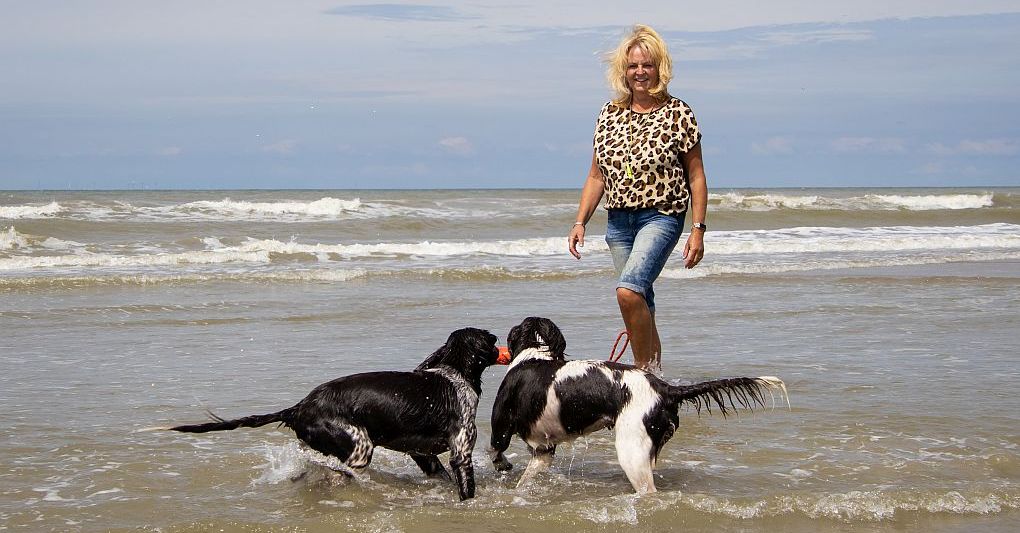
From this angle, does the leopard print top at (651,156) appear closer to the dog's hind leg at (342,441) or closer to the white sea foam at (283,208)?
the dog's hind leg at (342,441)

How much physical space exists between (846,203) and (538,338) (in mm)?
32275

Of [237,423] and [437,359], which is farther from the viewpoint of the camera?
[437,359]

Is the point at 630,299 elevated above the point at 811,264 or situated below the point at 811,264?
above

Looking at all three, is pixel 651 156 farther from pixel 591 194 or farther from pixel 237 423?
pixel 237 423

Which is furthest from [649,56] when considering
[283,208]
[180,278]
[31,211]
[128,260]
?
[283,208]

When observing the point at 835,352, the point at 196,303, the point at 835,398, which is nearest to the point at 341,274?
the point at 196,303

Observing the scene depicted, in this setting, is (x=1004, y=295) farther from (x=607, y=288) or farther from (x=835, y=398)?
(x=835, y=398)

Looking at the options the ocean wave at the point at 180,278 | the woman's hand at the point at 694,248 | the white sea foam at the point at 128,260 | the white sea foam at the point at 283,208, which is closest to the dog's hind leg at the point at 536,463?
the woman's hand at the point at 694,248

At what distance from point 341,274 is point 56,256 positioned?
5.93 m

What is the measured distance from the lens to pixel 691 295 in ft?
39.0

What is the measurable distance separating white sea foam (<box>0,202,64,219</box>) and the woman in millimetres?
21313

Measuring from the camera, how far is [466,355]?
476 cm

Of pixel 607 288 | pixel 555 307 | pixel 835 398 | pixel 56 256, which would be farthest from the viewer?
pixel 56 256

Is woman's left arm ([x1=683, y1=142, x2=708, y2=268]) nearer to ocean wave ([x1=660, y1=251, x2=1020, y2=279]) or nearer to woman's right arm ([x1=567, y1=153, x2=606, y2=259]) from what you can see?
woman's right arm ([x1=567, y1=153, x2=606, y2=259])
